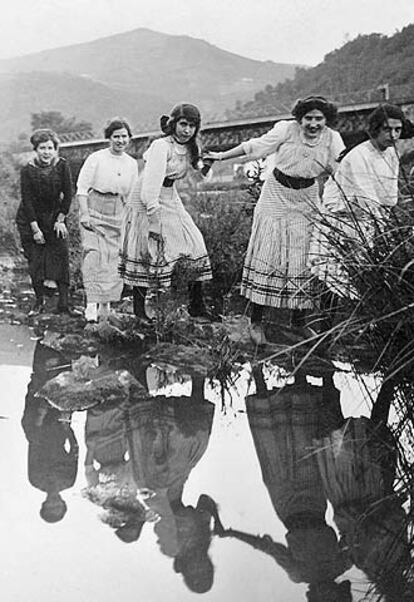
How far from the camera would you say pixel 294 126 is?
17.8ft

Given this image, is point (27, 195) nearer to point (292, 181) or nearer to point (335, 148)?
point (292, 181)

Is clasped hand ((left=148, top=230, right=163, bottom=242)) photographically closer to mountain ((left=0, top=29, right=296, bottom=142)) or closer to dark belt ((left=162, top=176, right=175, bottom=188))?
dark belt ((left=162, top=176, right=175, bottom=188))

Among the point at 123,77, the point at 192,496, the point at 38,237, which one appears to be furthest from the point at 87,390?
the point at 123,77

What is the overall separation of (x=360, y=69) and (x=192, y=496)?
11558mm

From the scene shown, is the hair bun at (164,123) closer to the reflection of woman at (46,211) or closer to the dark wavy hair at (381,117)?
the reflection of woman at (46,211)

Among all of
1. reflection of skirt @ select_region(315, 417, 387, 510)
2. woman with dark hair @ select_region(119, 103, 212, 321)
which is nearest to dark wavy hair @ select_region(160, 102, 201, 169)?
woman with dark hair @ select_region(119, 103, 212, 321)

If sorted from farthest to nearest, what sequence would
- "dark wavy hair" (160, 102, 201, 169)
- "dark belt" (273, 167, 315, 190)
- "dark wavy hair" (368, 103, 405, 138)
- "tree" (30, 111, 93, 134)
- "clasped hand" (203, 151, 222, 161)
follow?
"tree" (30, 111, 93, 134) < "clasped hand" (203, 151, 222, 161) < "dark wavy hair" (160, 102, 201, 169) < "dark belt" (273, 167, 315, 190) < "dark wavy hair" (368, 103, 405, 138)

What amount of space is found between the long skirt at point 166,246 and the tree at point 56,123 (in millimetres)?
12946

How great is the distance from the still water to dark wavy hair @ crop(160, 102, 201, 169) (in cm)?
181

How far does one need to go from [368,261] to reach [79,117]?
19230 millimetres

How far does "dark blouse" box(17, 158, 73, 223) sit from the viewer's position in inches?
267

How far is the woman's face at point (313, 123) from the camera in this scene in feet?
17.4

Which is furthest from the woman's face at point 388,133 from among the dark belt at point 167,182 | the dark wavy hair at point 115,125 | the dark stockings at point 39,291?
the dark stockings at point 39,291

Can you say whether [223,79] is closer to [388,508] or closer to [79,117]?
[79,117]
